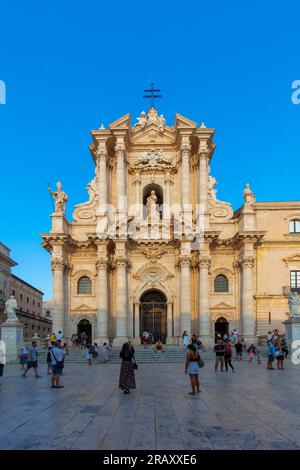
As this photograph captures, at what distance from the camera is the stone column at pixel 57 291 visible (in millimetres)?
36938

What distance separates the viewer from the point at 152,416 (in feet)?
34.9

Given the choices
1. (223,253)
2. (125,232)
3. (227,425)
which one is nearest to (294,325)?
(223,253)

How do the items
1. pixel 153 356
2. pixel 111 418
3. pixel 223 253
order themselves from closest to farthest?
pixel 111 418 → pixel 153 356 → pixel 223 253

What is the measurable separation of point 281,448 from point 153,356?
22657mm

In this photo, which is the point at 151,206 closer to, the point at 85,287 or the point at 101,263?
the point at 101,263

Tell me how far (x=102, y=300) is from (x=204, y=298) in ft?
25.9

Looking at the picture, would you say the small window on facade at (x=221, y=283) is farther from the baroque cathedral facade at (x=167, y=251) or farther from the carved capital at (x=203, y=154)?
the carved capital at (x=203, y=154)

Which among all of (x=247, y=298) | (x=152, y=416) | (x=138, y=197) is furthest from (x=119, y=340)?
(x=152, y=416)

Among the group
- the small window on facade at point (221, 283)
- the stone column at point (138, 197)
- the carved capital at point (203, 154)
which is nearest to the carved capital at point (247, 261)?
the small window on facade at point (221, 283)

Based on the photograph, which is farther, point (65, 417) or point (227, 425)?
point (65, 417)

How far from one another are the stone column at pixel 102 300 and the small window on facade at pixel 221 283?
357 inches

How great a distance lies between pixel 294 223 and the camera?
127 ft

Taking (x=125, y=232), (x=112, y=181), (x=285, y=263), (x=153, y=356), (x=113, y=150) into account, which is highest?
(x=113, y=150)

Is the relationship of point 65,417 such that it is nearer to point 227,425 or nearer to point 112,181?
point 227,425
